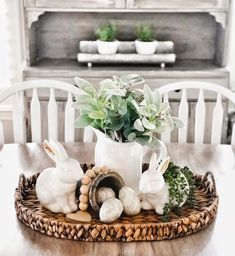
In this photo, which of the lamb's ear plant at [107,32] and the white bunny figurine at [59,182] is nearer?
the white bunny figurine at [59,182]

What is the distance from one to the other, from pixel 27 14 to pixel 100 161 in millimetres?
1671

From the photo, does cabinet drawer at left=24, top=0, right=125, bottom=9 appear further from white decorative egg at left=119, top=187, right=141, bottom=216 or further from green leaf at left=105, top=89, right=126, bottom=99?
white decorative egg at left=119, top=187, right=141, bottom=216

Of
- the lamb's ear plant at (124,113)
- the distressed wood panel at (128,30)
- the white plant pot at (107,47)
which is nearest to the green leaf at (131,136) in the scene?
the lamb's ear plant at (124,113)

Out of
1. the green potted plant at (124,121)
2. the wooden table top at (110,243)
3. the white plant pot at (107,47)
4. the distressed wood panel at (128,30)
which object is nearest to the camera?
the wooden table top at (110,243)

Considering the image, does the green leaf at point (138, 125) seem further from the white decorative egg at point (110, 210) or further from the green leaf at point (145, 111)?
the white decorative egg at point (110, 210)

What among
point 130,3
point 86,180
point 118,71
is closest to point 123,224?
point 86,180

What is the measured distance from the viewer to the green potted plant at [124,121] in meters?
1.48

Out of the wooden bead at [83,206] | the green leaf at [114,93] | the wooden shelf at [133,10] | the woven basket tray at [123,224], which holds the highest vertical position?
the wooden shelf at [133,10]

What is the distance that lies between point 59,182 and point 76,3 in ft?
5.75

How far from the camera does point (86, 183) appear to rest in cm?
145

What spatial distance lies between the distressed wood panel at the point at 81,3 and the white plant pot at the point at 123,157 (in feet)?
5.17

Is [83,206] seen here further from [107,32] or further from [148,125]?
[107,32]

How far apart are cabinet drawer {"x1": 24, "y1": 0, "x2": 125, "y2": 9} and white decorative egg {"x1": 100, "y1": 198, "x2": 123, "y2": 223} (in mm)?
1761

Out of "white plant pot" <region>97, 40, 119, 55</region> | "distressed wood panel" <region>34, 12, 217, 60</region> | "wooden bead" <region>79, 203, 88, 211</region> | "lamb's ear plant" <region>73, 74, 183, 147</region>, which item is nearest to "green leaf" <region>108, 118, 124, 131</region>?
"lamb's ear plant" <region>73, 74, 183, 147</region>
